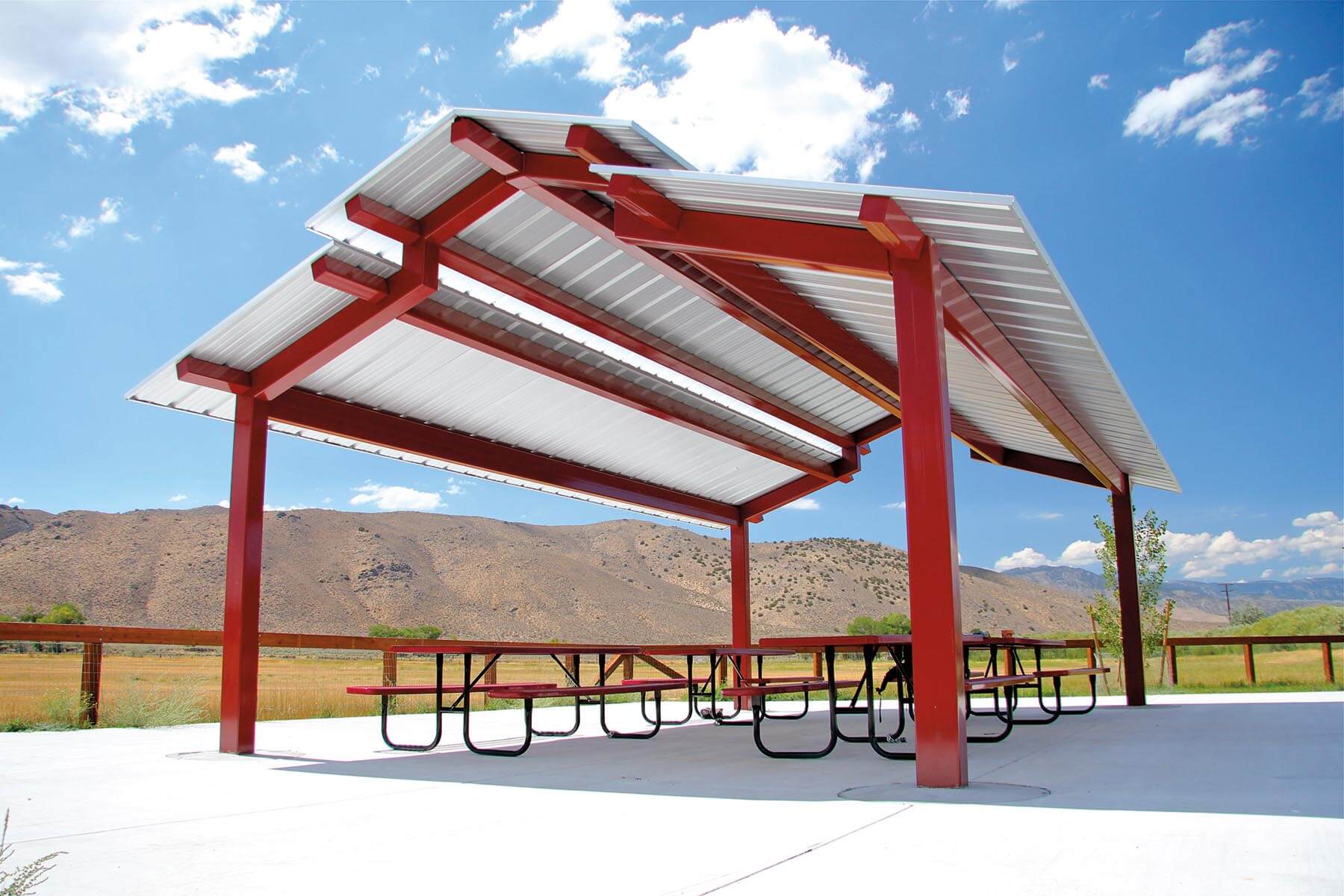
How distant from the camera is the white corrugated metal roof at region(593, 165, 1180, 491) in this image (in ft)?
14.7

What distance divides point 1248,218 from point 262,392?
196ft

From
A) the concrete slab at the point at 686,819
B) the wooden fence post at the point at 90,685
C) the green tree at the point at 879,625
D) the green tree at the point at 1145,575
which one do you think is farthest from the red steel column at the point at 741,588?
the green tree at the point at 879,625

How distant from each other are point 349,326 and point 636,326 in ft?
7.66

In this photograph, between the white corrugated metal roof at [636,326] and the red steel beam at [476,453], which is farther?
the red steel beam at [476,453]

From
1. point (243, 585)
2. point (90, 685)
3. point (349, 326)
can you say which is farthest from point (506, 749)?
point (90, 685)

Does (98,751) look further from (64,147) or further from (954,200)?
(64,147)

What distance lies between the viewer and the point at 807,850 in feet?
9.98

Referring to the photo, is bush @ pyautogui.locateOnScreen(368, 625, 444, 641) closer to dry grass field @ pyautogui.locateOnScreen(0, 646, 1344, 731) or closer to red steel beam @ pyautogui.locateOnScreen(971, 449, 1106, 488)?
dry grass field @ pyautogui.locateOnScreen(0, 646, 1344, 731)

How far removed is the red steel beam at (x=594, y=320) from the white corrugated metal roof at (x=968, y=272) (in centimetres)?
164

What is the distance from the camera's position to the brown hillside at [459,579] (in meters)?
47.8

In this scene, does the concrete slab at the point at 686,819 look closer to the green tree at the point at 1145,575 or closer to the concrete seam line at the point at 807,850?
the concrete seam line at the point at 807,850

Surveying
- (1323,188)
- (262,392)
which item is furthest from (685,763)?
(1323,188)

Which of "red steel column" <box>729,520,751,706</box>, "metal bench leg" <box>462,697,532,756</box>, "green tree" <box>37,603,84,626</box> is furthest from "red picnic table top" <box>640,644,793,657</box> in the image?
"green tree" <box>37,603,84,626</box>

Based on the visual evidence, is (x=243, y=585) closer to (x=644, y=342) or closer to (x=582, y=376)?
(x=582, y=376)
